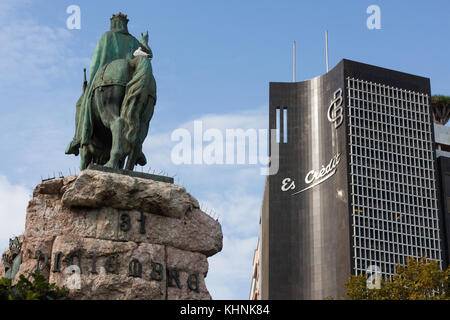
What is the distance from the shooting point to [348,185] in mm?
88438

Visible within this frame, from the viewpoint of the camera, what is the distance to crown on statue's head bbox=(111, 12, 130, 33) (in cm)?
2128

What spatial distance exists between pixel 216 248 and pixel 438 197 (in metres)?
76.6

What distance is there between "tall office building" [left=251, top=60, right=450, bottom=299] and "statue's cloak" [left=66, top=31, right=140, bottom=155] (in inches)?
2542

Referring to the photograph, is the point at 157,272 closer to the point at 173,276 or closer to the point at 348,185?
the point at 173,276

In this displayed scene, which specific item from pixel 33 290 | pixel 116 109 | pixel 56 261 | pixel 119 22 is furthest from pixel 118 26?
pixel 33 290

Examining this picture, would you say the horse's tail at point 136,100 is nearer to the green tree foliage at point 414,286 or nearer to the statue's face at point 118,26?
the statue's face at point 118,26

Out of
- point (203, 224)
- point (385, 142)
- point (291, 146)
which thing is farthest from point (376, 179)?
point (203, 224)

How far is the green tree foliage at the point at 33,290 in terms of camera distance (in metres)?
15.2

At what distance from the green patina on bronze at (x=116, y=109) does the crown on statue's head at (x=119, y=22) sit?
0.88 m

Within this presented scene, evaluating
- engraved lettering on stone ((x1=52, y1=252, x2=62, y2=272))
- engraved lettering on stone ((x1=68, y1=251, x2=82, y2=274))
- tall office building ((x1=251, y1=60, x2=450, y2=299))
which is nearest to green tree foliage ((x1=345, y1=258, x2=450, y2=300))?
engraved lettering on stone ((x1=68, y1=251, x2=82, y2=274))

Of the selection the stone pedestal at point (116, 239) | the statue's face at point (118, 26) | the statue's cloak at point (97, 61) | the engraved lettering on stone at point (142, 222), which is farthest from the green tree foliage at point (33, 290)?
the statue's face at point (118, 26)

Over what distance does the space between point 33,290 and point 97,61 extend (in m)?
7.14
